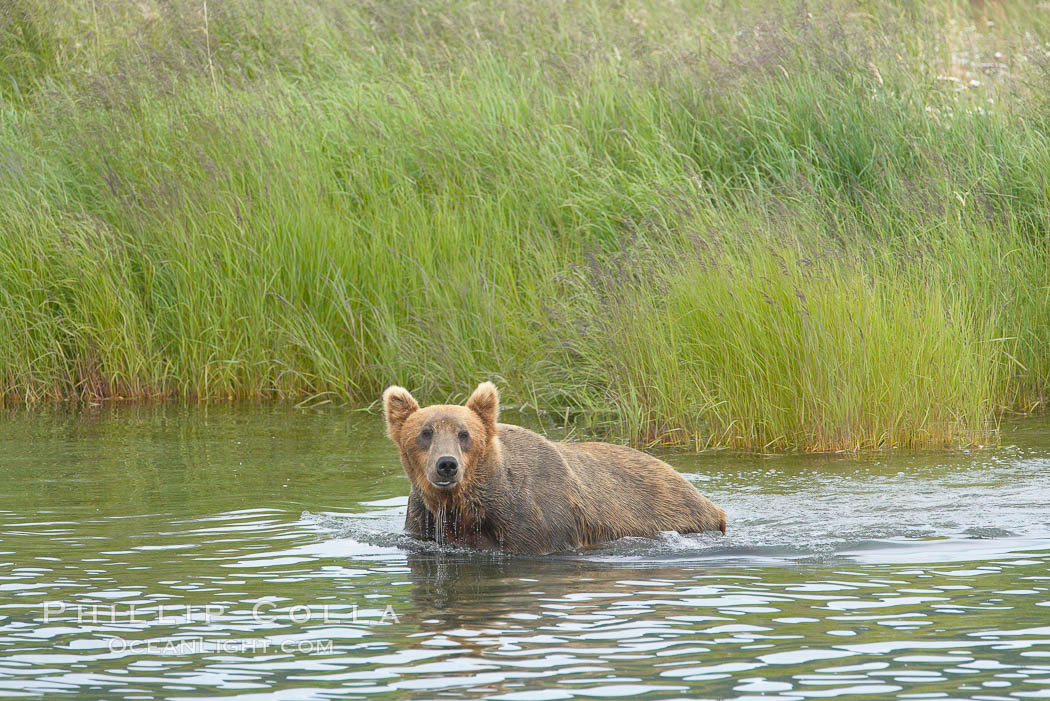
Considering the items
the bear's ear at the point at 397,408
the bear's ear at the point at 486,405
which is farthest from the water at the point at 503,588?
the bear's ear at the point at 486,405

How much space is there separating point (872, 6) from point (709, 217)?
19.0 feet

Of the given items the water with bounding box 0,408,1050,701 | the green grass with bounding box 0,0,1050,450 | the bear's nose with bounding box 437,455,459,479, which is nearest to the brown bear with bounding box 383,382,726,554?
the bear's nose with bounding box 437,455,459,479

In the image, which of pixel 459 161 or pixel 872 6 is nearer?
pixel 459 161

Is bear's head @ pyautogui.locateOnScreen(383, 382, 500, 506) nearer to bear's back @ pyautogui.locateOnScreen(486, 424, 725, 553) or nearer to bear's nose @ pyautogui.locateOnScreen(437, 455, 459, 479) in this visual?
bear's nose @ pyautogui.locateOnScreen(437, 455, 459, 479)

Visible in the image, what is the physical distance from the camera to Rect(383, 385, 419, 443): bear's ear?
806 centimetres

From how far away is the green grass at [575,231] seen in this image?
10.4 metres

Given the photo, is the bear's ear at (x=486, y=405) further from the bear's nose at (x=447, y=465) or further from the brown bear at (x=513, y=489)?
the bear's nose at (x=447, y=465)

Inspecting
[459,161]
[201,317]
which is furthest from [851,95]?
[201,317]

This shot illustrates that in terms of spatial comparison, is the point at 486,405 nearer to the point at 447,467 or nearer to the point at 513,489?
the point at 513,489

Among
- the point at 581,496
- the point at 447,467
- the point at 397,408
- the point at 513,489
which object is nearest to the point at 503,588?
the point at 447,467

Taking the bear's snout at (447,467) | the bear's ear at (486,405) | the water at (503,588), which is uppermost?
the bear's ear at (486,405)

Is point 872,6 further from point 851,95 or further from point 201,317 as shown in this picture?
point 201,317

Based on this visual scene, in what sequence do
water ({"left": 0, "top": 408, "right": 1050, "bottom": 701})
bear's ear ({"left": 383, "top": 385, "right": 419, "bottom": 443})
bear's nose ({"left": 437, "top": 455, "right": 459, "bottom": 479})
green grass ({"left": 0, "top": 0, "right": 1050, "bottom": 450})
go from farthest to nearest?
green grass ({"left": 0, "top": 0, "right": 1050, "bottom": 450})
bear's ear ({"left": 383, "top": 385, "right": 419, "bottom": 443})
bear's nose ({"left": 437, "top": 455, "right": 459, "bottom": 479})
water ({"left": 0, "top": 408, "right": 1050, "bottom": 701})

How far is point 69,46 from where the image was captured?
15922 millimetres
